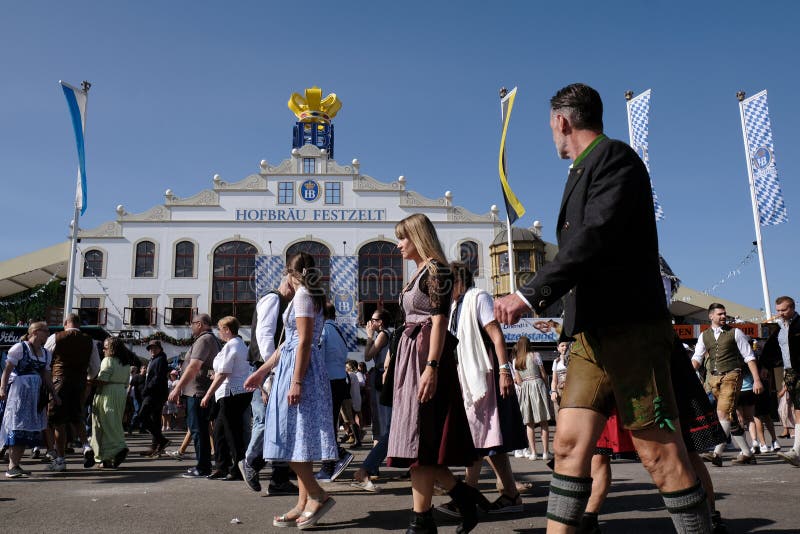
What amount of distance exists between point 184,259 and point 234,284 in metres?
3.33

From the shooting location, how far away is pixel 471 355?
15.0 feet

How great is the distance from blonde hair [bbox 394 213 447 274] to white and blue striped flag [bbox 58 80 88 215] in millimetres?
20039

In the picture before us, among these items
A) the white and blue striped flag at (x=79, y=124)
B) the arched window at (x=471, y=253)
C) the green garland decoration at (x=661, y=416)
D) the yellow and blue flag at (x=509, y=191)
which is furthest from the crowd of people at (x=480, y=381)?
the arched window at (x=471, y=253)

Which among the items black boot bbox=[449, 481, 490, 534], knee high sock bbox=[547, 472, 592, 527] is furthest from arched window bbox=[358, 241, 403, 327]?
knee high sock bbox=[547, 472, 592, 527]

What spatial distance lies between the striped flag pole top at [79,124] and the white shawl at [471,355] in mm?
19467

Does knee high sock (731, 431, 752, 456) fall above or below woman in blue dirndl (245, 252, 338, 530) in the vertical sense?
below

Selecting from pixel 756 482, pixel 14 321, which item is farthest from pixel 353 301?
pixel 756 482

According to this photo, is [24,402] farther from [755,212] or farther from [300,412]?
[755,212]

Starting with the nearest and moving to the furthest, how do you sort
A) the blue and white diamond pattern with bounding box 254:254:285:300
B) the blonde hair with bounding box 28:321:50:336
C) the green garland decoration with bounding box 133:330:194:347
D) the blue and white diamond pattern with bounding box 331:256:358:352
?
1. the blonde hair with bounding box 28:321:50:336
2. the green garland decoration with bounding box 133:330:194:347
3. the blue and white diamond pattern with bounding box 331:256:358:352
4. the blue and white diamond pattern with bounding box 254:254:285:300

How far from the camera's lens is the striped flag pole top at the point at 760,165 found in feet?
71.8

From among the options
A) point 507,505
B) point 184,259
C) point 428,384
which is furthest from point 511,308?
point 184,259

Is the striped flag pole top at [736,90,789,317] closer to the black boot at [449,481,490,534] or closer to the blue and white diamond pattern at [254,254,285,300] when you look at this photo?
the black boot at [449,481,490,534]

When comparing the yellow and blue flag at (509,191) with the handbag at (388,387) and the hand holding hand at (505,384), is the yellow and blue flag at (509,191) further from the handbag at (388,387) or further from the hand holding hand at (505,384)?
the handbag at (388,387)

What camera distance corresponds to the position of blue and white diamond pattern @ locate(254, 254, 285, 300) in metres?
37.2
